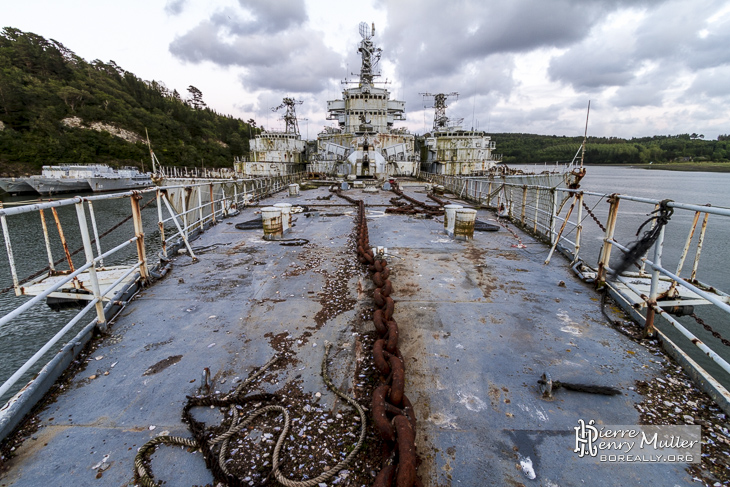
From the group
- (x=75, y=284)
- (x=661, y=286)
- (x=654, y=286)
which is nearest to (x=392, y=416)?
(x=654, y=286)

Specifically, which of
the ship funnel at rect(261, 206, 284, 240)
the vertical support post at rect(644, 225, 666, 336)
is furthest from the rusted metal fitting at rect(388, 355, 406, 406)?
the ship funnel at rect(261, 206, 284, 240)

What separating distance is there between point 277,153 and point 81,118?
1877 inches

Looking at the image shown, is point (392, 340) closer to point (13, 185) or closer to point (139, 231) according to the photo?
point (139, 231)

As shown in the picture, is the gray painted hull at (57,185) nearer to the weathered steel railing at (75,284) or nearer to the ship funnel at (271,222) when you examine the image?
the weathered steel railing at (75,284)

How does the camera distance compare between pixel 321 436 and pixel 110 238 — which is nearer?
pixel 321 436

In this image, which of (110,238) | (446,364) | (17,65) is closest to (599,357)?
(446,364)

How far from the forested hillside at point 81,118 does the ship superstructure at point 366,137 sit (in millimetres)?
41675

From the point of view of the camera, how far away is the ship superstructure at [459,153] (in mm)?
37281

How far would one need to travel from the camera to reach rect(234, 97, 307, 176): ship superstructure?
38188 millimetres

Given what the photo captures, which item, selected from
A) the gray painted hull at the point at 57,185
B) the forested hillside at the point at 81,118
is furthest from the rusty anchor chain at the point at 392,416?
the forested hillside at the point at 81,118

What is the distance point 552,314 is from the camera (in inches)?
138

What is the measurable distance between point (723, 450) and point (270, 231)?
21.8 ft

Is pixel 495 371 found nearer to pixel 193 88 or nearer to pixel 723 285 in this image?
pixel 723 285

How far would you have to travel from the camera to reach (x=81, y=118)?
2329 inches
